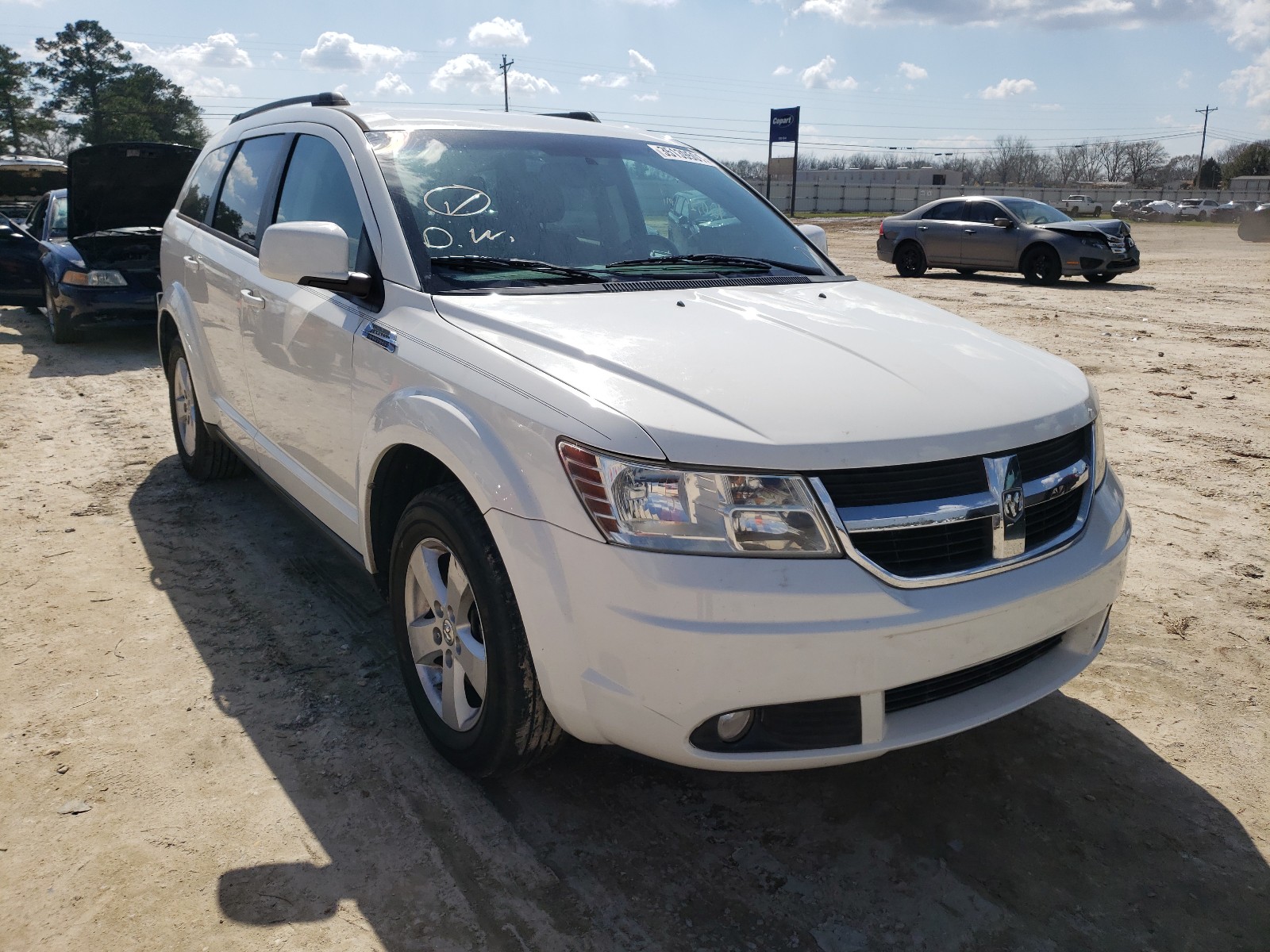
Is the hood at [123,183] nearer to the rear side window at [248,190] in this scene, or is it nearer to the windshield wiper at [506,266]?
the rear side window at [248,190]

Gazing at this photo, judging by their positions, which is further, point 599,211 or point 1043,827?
point 599,211

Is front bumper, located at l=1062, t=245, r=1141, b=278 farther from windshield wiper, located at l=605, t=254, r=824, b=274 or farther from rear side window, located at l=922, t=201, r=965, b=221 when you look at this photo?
windshield wiper, located at l=605, t=254, r=824, b=274

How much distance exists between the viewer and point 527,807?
2.71 metres

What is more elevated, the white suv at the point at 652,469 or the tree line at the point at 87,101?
the tree line at the point at 87,101

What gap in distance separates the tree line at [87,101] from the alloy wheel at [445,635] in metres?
70.9

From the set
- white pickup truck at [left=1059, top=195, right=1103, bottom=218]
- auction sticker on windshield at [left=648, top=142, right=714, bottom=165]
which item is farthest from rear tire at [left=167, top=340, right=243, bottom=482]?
white pickup truck at [left=1059, top=195, right=1103, bottom=218]

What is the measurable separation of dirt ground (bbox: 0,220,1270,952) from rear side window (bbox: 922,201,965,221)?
49.2ft

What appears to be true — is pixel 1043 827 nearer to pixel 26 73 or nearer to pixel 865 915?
pixel 865 915

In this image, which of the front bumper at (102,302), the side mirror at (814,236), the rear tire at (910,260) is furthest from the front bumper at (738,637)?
the rear tire at (910,260)

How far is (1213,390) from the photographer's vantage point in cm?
807

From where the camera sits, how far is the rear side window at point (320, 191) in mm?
3246

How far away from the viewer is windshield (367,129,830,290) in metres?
3.07

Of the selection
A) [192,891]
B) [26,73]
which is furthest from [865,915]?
[26,73]

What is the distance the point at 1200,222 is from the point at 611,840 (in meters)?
60.3
